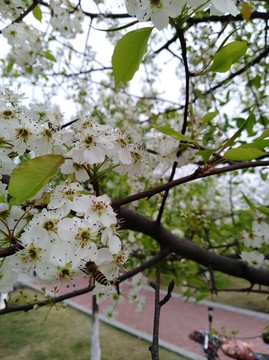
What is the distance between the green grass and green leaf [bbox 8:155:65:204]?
11.8ft

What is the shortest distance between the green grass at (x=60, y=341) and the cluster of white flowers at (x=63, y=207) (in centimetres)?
342

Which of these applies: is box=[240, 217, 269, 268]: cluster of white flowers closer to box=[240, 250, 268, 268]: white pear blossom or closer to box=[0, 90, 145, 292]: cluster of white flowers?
box=[240, 250, 268, 268]: white pear blossom

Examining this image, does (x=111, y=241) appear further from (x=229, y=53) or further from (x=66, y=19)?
(x=66, y=19)

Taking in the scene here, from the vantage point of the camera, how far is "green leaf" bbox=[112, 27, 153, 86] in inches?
24.7

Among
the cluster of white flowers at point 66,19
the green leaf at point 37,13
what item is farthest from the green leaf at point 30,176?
the cluster of white flowers at point 66,19

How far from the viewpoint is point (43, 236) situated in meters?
0.67

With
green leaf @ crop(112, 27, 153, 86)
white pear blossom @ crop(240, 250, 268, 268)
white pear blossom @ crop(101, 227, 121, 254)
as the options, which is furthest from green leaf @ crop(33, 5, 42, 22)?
white pear blossom @ crop(240, 250, 268, 268)

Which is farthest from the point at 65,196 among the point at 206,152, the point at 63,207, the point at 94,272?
the point at 206,152

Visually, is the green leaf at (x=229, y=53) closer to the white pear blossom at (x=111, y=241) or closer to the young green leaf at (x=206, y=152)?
the young green leaf at (x=206, y=152)

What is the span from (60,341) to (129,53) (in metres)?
4.68

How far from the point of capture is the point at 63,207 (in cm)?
67

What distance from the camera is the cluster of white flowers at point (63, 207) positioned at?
2.10 feet

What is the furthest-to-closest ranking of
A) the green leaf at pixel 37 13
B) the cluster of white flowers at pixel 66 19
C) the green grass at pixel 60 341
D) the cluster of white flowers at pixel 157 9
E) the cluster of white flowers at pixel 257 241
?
the green grass at pixel 60 341, the cluster of white flowers at pixel 66 19, the cluster of white flowers at pixel 257 241, the green leaf at pixel 37 13, the cluster of white flowers at pixel 157 9

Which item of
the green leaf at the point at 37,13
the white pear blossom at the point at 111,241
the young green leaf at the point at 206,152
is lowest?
the white pear blossom at the point at 111,241
